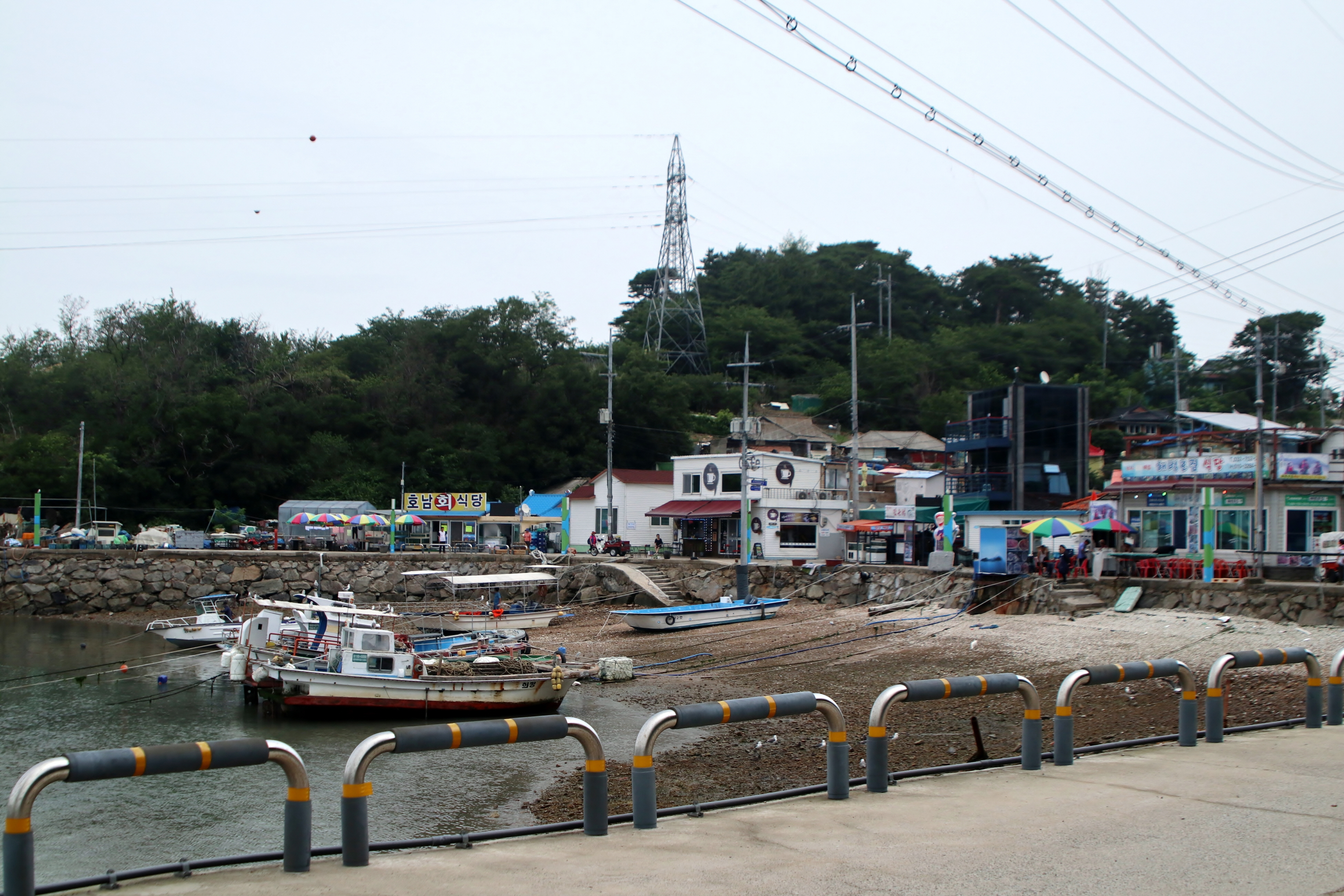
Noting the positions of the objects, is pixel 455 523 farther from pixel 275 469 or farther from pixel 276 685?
pixel 276 685

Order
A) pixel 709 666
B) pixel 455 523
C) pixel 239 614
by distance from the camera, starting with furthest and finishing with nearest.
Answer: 1. pixel 455 523
2. pixel 239 614
3. pixel 709 666

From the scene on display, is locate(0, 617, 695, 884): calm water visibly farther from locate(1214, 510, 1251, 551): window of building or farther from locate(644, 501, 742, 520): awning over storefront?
locate(644, 501, 742, 520): awning over storefront

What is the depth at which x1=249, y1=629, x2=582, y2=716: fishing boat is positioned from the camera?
26.2 m

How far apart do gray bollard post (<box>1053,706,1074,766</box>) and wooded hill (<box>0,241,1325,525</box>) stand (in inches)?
2740

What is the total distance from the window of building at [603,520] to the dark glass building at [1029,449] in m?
20.2

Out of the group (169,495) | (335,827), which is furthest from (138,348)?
(335,827)

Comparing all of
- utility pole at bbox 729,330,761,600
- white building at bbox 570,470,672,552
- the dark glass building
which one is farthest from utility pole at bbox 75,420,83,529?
the dark glass building

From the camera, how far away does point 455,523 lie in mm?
67688

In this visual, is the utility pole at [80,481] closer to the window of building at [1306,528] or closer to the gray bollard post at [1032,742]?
the window of building at [1306,528]

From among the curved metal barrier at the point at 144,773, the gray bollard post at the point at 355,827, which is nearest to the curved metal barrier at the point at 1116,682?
the gray bollard post at the point at 355,827

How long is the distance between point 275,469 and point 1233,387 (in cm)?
7655

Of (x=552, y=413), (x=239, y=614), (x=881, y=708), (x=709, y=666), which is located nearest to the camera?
(x=881, y=708)

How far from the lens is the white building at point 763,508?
185 feet

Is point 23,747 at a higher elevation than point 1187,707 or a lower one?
lower
